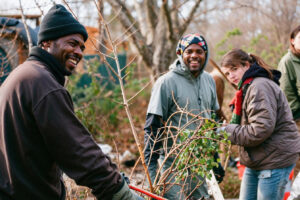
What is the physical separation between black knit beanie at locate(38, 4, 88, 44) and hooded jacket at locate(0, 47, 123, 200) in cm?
23

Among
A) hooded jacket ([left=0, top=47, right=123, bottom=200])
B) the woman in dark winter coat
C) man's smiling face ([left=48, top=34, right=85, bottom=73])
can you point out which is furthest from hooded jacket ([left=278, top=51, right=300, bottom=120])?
hooded jacket ([left=0, top=47, right=123, bottom=200])

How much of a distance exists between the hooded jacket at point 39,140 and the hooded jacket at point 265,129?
1590mm

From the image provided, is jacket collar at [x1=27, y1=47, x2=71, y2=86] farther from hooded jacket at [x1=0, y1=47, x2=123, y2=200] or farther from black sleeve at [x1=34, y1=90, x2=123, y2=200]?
black sleeve at [x1=34, y1=90, x2=123, y2=200]

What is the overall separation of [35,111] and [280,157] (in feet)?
7.44

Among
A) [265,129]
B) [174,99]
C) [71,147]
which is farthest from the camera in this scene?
[174,99]

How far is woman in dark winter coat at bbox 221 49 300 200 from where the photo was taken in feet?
9.07

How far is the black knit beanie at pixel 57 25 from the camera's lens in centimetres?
191

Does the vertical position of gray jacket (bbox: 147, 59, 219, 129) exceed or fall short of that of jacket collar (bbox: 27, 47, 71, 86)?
it falls short

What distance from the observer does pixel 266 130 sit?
9.00ft

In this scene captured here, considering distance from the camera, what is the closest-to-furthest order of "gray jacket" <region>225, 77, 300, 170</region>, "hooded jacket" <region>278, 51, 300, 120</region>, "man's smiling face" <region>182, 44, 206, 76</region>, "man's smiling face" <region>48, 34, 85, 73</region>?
"man's smiling face" <region>48, 34, 85, 73</region> → "gray jacket" <region>225, 77, 300, 170</region> → "man's smiling face" <region>182, 44, 206, 76</region> → "hooded jacket" <region>278, 51, 300, 120</region>

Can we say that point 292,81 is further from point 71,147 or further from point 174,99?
point 71,147

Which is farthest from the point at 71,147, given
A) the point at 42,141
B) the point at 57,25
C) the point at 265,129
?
the point at 265,129

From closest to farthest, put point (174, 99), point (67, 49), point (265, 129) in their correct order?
point (67, 49) → point (265, 129) → point (174, 99)

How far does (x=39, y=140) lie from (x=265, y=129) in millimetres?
1971
